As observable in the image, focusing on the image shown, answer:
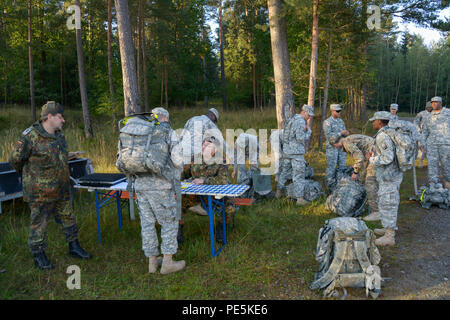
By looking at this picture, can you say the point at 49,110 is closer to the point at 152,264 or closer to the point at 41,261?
the point at 41,261

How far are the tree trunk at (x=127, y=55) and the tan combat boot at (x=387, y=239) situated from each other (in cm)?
637

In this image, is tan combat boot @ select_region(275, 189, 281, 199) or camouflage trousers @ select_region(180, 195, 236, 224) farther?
tan combat boot @ select_region(275, 189, 281, 199)

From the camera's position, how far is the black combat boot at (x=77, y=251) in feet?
13.6

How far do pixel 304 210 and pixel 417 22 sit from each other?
363 inches

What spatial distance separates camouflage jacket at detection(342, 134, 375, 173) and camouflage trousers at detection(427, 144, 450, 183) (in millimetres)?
2842

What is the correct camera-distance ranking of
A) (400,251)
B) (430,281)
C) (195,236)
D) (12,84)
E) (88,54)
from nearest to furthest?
1. (430,281)
2. (400,251)
3. (195,236)
4. (12,84)
5. (88,54)

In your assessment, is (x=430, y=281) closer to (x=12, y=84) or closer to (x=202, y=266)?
(x=202, y=266)

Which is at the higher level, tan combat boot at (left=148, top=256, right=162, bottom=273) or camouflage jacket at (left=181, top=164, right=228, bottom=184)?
camouflage jacket at (left=181, top=164, right=228, bottom=184)

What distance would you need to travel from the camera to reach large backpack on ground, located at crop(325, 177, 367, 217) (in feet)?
17.9

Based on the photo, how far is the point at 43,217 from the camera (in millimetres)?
3729

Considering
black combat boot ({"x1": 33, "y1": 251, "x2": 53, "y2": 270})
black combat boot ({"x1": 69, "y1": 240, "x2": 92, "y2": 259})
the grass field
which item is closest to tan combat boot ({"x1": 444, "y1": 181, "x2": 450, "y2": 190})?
the grass field

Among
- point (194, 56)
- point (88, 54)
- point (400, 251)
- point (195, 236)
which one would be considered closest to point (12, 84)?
point (88, 54)

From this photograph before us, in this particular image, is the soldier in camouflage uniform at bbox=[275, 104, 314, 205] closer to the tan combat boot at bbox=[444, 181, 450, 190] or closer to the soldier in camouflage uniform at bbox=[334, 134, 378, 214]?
the soldier in camouflage uniform at bbox=[334, 134, 378, 214]
